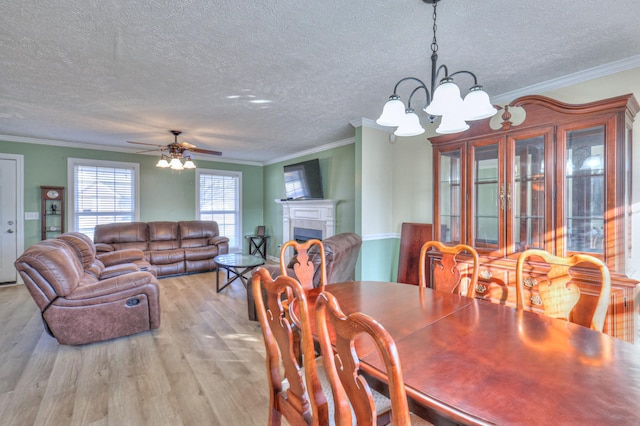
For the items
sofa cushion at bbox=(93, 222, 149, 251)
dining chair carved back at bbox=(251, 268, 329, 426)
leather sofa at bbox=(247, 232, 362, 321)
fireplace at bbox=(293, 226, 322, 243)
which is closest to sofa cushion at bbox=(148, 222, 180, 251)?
sofa cushion at bbox=(93, 222, 149, 251)

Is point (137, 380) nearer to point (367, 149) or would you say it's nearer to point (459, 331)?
point (459, 331)

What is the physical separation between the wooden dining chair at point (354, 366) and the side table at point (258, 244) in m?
6.00

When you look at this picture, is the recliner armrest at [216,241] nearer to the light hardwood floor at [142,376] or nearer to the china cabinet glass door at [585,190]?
the light hardwood floor at [142,376]

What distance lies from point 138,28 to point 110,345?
267 centimetres

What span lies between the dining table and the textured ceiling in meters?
1.70

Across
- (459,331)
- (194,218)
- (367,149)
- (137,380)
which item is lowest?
(137,380)

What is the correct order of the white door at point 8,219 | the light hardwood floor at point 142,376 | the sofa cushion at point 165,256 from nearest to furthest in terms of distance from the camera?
the light hardwood floor at point 142,376 < the white door at point 8,219 < the sofa cushion at point 165,256

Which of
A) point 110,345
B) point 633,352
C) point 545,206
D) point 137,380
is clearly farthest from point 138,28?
point 545,206

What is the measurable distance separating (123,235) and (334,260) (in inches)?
176

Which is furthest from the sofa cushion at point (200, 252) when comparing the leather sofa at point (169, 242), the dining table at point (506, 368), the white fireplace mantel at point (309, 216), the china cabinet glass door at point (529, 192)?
the china cabinet glass door at point (529, 192)

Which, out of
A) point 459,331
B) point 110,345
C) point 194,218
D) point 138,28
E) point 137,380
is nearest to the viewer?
point 459,331

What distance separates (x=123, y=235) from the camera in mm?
5371

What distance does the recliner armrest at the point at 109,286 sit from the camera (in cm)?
269

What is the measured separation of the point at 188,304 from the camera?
3.87 meters
